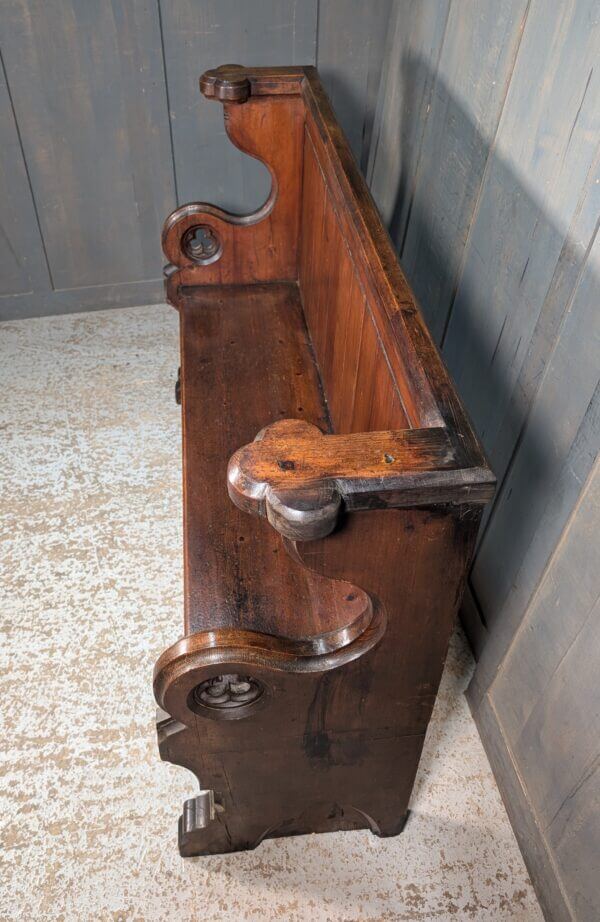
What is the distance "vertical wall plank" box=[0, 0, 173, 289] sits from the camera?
7.47 ft

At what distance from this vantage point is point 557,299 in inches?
48.4

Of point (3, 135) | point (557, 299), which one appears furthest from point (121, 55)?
point (557, 299)

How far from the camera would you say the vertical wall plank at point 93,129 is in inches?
89.7

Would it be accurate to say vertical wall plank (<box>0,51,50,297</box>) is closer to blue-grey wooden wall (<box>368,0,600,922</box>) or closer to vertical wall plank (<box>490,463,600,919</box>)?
blue-grey wooden wall (<box>368,0,600,922</box>)

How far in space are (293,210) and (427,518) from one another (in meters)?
1.31

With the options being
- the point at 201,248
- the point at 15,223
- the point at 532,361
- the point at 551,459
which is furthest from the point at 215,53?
the point at 551,459

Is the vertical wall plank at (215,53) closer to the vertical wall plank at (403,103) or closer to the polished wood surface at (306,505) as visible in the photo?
the vertical wall plank at (403,103)

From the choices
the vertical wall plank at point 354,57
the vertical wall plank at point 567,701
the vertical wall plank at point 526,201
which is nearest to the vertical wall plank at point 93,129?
the vertical wall plank at point 354,57

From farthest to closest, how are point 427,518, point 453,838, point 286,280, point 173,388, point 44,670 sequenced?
1. point 173,388
2. point 286,280
3. point 44,670
4. point 453,838
5. point 427,518

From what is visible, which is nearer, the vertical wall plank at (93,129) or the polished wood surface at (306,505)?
the polished wood surface at (306,505)

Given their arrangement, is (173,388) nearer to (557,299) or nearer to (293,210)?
(293,210)

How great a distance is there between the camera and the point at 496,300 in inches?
57.9

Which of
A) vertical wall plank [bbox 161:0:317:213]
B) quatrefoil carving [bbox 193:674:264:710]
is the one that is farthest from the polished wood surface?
vertical wall plank [bbox 161:0:317:213]

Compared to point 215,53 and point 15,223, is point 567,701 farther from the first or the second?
point 15,223
